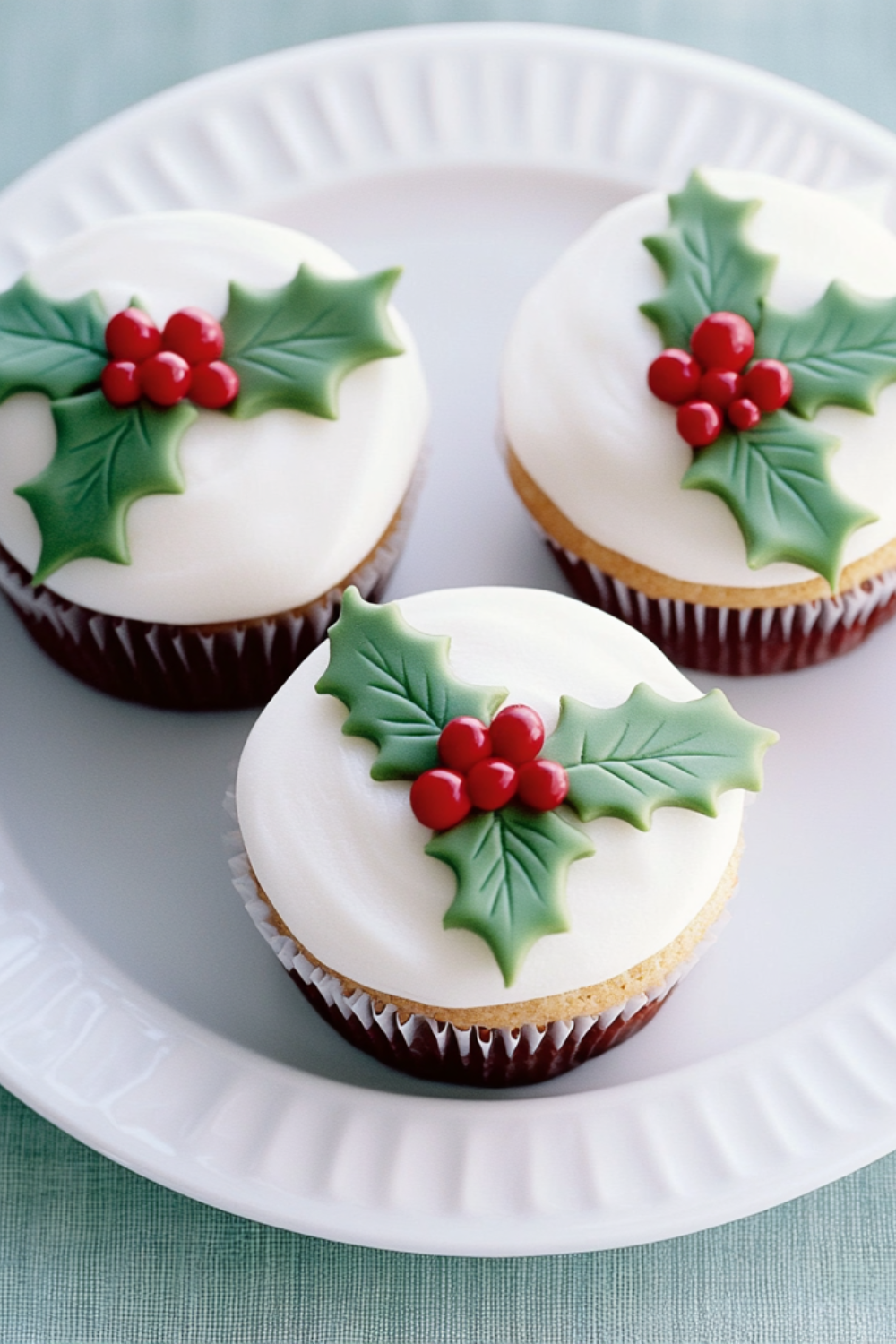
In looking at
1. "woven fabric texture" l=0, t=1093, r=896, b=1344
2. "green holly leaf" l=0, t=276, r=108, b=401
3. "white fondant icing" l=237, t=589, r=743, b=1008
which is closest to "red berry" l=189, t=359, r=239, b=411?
"green holly leaf" l=0, t=276, r=108, b=401

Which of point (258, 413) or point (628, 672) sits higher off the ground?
point (258, 413)

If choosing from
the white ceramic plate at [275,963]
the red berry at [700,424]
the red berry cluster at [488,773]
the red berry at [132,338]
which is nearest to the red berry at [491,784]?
the red berry cluster at [488,773]

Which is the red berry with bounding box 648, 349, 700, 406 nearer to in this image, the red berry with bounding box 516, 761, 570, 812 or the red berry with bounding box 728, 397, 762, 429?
the red berry with bounding box 728, 397, 762, 429

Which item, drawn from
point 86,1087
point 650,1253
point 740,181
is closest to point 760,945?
point 650,1253

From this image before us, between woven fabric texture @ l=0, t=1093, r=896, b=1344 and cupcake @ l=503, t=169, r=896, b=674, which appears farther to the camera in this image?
cupcake @ l=503, t=169, r=896, b=674

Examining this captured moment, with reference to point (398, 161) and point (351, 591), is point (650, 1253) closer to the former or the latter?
point (351, 591)
